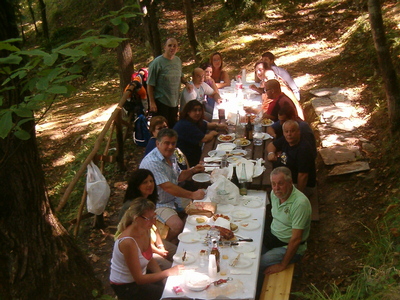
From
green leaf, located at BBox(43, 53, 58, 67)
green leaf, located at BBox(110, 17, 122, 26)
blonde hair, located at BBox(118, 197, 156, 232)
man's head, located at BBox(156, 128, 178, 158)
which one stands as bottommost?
blonde hair, located at BBox(118, 197, 156, 232)

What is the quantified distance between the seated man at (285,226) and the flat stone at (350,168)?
6.09 ft

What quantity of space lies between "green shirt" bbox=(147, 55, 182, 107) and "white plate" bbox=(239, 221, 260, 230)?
3323 mm

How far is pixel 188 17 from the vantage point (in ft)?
37.6

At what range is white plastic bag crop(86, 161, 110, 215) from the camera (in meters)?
4.95

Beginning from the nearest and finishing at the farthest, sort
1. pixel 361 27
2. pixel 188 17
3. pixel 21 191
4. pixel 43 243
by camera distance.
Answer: pixel 21 191
pixel 43 243
pixel 361 27
pixel 188 17

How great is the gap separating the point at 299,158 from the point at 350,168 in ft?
4.08

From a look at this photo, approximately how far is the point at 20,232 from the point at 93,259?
2.09 m

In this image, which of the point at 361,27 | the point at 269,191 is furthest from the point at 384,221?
the point at 361,27

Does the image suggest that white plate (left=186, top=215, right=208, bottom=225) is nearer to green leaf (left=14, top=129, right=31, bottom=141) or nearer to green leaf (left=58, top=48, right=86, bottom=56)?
green leaf (left=14, top=129, right=31, bottom=141)

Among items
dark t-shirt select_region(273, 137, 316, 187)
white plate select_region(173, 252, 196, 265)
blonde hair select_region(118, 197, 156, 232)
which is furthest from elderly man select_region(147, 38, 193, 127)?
white plate select_region(173, 252, 196, 265)

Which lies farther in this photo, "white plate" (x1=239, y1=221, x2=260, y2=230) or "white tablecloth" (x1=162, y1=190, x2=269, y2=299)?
"white plate" (x1=239, y1=221, x2=260, y2=230)

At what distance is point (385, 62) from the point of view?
5.62 m

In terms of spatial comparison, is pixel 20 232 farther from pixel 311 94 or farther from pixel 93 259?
pixel 311 94

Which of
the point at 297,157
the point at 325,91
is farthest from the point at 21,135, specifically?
the point at 325,91
